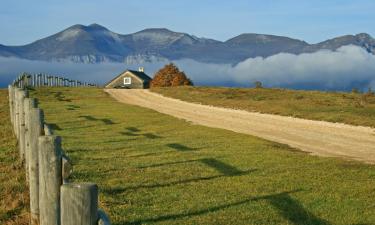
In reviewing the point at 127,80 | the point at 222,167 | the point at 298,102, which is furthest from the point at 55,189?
the point at 127,80

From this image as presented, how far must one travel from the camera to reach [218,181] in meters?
12.4

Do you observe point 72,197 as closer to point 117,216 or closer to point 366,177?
point 117,216

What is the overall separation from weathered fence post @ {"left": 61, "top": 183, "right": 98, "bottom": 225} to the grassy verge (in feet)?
16.7

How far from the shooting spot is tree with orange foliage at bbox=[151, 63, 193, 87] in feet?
266

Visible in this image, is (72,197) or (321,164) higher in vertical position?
(72,197)

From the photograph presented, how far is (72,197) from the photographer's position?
177 inches

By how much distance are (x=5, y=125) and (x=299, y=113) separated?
17.6m

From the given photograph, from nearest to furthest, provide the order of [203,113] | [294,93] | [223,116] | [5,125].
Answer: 1. [5,125]
2. [223,116]
3. [203,113]
4. [294,93]

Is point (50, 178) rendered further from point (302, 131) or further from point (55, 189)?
point (302, 131)

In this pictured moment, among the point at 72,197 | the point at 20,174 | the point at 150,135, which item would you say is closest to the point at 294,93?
the point at 150,135

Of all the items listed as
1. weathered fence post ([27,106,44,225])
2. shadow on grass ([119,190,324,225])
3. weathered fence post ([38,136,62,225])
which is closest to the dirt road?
shadow on grass ([119,190,324,225])

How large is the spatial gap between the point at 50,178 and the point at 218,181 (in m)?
6.18

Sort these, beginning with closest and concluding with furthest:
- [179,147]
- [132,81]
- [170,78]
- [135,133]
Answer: [179,147], [135,133], [170,78], [132,81]

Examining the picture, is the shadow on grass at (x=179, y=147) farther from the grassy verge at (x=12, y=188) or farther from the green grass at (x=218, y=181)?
the grassy verge at (x=12, y=188)
